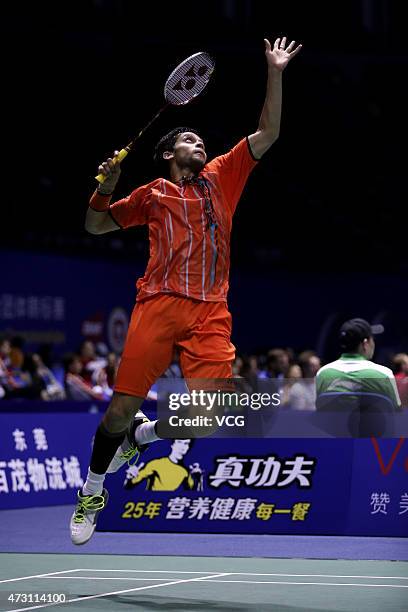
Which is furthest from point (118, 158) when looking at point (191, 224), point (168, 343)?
point (168, 343)

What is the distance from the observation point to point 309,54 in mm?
24438

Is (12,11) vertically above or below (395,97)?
above

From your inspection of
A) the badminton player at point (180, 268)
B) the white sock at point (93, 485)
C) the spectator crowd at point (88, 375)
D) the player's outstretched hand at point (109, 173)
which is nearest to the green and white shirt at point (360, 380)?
the badminton player at point (180, 268)

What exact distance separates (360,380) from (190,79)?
2902 mm

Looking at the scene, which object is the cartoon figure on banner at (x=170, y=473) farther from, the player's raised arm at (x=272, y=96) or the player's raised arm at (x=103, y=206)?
the player's raised arm at (x=272, y=96)

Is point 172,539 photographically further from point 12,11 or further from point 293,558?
point 12,11

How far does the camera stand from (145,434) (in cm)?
686

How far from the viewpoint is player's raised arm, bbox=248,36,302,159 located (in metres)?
6.34

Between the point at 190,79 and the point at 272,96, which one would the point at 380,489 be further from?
the point at 272,96

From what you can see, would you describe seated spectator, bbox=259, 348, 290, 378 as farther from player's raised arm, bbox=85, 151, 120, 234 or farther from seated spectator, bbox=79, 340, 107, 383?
player's raised arm, bbox=85, 151, 120, 234

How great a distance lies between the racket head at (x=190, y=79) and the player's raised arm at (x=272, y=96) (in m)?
0.61

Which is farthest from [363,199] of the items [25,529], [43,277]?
[25,529]

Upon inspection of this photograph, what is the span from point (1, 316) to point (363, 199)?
1248 centimetres

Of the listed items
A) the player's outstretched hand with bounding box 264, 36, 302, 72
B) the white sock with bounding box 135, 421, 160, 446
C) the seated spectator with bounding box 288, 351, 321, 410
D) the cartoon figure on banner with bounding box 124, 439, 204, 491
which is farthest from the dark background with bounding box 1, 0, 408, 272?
the player's outstretched hand with bounding box 264, 36, 302, 72
